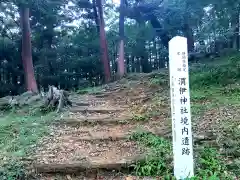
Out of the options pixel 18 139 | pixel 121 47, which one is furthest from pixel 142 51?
pixel 18 139

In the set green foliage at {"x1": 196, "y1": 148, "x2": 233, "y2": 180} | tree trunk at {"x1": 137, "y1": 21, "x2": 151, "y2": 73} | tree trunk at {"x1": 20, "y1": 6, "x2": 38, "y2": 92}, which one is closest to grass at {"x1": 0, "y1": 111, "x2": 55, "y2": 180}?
green foliage at {"x1": 196, "y1": 148, "x2": 233, "y2": 180}

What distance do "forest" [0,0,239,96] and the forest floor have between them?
775cm

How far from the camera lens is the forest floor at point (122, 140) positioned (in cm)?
463

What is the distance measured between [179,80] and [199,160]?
128 cm

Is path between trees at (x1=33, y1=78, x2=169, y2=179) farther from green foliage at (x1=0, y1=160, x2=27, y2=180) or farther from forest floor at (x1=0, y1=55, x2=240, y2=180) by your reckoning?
green foliage at (x1=0, y1=160, x2=27, y2=180)

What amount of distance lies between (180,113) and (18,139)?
11.4 ft

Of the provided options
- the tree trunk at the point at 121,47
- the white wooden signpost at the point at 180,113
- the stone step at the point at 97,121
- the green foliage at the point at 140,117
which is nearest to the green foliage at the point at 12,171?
the white wooden signpost at the point at 180,113

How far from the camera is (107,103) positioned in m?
10.3

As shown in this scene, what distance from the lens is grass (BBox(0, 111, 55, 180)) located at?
4.58 m

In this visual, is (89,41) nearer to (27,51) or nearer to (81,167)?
(27,51)

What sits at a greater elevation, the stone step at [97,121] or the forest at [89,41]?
the forest at [89,41]

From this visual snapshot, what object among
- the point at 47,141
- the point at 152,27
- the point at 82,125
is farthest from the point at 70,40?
the point at 47,141

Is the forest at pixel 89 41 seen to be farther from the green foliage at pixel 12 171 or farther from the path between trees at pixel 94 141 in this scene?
the green foliage at pixel 12 171

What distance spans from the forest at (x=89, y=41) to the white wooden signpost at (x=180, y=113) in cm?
1115
